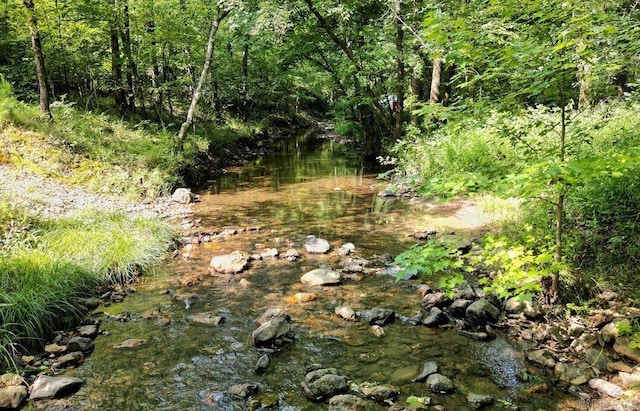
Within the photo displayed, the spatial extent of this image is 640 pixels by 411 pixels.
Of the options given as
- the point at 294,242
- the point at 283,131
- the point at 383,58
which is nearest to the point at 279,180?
the point at 383,58

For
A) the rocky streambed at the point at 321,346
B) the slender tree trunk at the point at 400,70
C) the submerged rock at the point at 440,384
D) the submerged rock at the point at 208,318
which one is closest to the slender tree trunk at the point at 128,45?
the slender tree trunk at the point at 400,70

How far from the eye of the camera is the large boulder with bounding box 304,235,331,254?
8.98 m

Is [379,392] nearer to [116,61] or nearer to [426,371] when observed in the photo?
[426,371]

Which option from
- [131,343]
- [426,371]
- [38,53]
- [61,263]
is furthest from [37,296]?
[38,53]

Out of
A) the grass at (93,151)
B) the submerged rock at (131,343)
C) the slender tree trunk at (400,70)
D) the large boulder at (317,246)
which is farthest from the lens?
the slender tree trunk at (400,70)

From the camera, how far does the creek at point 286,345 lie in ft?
15.0

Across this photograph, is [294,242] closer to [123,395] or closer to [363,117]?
[123,395]

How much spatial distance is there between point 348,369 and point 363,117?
17809mm

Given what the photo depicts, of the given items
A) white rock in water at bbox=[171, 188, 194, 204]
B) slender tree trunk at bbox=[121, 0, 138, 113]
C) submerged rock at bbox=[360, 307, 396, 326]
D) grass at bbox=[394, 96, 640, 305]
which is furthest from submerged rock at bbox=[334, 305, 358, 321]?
slender tree trunk at bbox=[121, 0, 138, 113]

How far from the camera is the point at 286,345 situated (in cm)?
558

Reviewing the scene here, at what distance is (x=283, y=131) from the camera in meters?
37.2

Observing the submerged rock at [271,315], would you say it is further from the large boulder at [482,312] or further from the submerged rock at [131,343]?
the large boulder at [482,312]

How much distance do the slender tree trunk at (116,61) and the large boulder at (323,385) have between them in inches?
702

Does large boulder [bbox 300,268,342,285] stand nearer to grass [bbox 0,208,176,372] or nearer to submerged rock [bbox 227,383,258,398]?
submerged rock [bbox 227,383,258,398]
